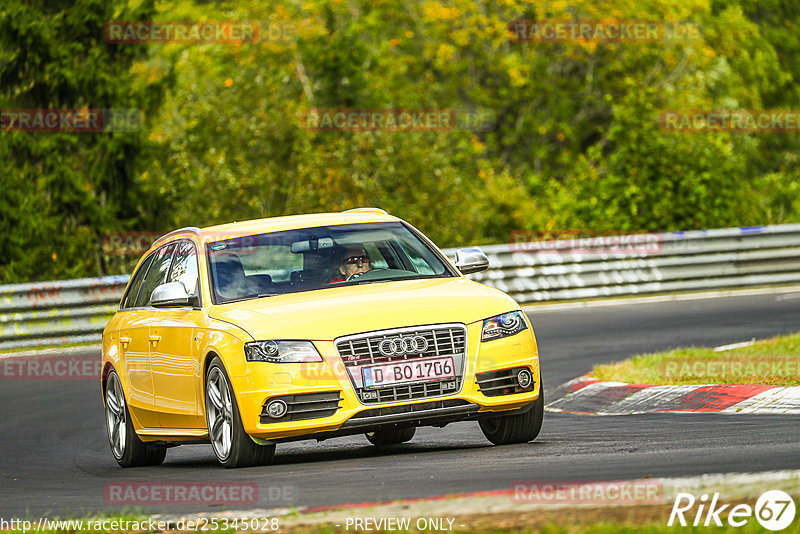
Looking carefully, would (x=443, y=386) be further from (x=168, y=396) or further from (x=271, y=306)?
(x=168, y=396)

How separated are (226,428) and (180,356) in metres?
0.86

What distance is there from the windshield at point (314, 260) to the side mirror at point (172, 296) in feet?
0.69

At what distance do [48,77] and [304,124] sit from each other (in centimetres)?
649

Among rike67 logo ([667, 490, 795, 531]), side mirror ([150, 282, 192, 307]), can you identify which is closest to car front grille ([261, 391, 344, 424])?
side mirror ([150, 282, 192, 307])

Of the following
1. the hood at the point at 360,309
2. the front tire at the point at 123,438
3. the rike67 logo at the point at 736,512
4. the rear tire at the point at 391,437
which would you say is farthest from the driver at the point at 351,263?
the rike67 logo at the point at 736,512

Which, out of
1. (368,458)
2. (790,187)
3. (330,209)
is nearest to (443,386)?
(368,458)

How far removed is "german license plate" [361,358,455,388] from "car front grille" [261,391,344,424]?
0.74 ft

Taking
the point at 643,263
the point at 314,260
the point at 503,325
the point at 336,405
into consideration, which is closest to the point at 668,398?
the point at 503,325

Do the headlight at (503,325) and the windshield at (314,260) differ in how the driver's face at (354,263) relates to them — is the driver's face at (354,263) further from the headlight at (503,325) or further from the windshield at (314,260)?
the headlight at (503,325)

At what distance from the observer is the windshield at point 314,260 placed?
392 inches

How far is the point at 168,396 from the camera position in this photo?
404 inches

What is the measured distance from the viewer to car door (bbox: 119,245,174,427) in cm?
1069

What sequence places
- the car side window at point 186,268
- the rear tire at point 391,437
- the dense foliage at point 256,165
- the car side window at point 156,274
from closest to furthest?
1. the car side window at point 186,268
2. the car side window at point 156,274
3. the rear tire at point 391,437
4. the dense foliage at point 256,165

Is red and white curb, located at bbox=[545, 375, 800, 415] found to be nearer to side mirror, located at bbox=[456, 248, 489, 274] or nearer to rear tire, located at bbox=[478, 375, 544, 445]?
rear tire, located at bbox=[478, 375, 544, 445]
